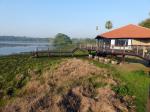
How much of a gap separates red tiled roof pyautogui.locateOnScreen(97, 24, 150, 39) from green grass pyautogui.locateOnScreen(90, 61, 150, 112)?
12209 mm

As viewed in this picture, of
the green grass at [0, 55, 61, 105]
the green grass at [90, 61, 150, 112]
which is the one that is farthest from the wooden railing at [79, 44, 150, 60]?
the green grass at [0, 55, 61, 105]

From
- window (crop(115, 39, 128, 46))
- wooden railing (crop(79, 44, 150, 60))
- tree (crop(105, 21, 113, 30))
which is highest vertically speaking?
tree (crop(105, 21, 113, 30))

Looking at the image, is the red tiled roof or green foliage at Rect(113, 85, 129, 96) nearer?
green foliage at Rect(113, 85, 129, 96)

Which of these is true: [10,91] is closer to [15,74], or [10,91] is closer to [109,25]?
[15,74]

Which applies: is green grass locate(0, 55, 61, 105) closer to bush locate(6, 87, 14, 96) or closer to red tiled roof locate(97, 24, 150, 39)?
bush locate(6, 87, 14, 96)

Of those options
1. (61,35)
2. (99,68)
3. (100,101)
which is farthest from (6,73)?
(61,35)

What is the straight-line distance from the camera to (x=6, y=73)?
96.2ft

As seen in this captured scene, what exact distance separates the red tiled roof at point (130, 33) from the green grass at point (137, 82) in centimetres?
1221

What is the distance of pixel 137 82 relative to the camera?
2588cm

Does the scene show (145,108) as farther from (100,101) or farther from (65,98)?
(65,98)

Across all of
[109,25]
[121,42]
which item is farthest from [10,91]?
[109,25]

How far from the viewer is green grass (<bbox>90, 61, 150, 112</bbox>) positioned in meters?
21.8

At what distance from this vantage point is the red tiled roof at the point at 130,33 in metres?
41.6

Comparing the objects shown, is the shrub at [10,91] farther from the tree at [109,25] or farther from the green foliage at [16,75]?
the tree at [109,25]
